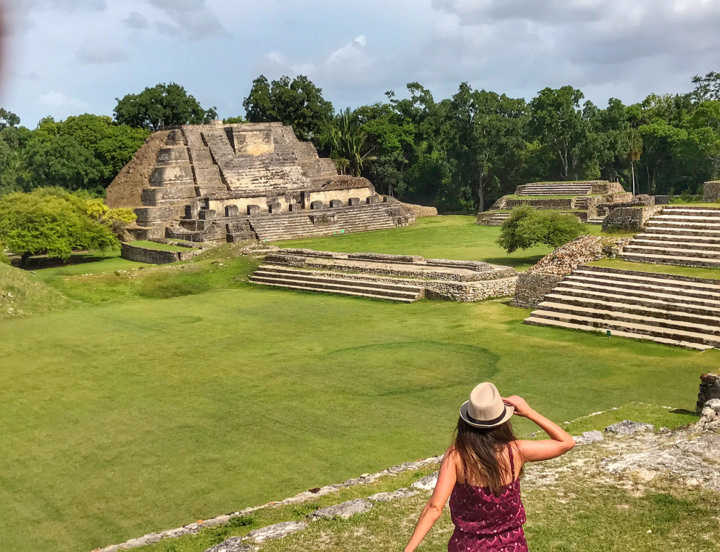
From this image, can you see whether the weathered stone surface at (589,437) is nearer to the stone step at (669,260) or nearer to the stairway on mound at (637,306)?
the stairway on mound at (637,306)

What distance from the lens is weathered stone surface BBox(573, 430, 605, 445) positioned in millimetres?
8719

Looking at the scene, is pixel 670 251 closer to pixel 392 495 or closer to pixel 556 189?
pixel 392 495

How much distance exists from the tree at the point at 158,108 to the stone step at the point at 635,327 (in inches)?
1647

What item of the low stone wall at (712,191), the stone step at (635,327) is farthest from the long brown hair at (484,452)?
the low stone wall at (712,191)

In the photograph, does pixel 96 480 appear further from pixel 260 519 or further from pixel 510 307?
pixel 510 307

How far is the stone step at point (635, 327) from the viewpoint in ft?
47.8

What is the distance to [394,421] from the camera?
11.2 m

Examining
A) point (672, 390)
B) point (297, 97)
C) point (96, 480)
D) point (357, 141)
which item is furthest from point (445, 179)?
point (96, 480)

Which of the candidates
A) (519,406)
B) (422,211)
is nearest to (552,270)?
(519,406)

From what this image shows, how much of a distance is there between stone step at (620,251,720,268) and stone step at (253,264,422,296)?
555 cm

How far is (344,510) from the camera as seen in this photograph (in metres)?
7.19

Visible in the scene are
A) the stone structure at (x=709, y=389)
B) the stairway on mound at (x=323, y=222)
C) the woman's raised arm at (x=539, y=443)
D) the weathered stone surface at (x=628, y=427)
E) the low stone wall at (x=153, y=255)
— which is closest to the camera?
the woman's raised arm at (x=539, y=443)

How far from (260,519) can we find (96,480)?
120 inches

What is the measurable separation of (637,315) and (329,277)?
10.5 m
